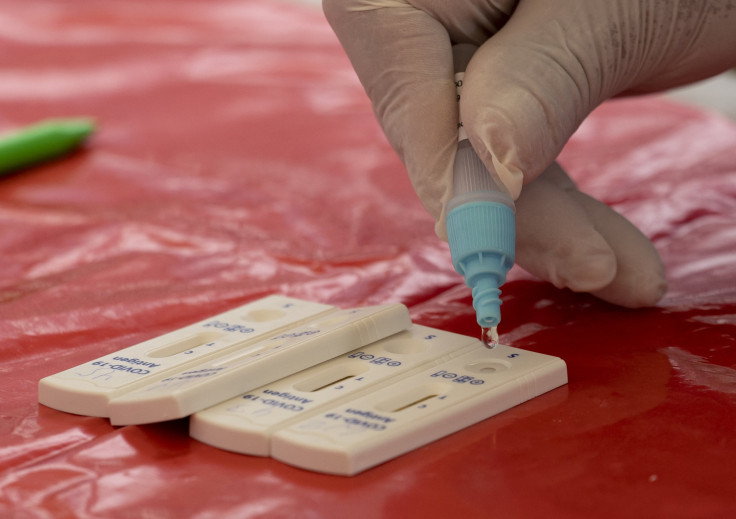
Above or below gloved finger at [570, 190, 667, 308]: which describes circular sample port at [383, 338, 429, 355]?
below

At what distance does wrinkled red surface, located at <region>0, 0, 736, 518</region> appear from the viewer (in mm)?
522

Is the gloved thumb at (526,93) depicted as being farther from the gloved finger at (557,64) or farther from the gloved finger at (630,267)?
the gloved finger at (630,267)

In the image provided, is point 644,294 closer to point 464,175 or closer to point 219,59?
point 464,175

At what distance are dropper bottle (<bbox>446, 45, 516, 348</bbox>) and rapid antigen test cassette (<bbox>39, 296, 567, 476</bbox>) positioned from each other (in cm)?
5

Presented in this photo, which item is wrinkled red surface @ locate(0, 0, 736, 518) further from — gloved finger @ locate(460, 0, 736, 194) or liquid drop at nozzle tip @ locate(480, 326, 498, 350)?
gloved finger @ locate(460, 0, 736, 194)

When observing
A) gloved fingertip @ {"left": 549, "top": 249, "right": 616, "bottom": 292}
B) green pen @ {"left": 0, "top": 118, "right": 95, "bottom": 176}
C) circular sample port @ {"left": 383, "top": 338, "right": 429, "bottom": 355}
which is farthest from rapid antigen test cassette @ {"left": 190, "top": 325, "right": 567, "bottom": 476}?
green pen @ {"left": 0, "top": 118, "right": 95, "bottom": 176}

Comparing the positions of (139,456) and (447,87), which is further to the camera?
(447,87)

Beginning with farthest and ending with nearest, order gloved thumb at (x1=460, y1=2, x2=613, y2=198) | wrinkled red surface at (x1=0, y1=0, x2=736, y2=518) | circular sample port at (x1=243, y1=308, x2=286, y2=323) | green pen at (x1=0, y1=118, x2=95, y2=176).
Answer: green pen at (x1=0, y1=118, x2=95, y2=176) → circular sample port at (x1=243, y1=308, x2=286, y2=323) → gloved thumb at (x1=460, y1=2, x2=613, y2=198) → wrinkled red surface at (x1=0, y1=0, x2=736, y2=518)

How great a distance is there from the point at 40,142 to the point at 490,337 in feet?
2.50

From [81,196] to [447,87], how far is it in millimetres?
566

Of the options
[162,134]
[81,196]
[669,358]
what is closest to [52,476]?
[669,358]

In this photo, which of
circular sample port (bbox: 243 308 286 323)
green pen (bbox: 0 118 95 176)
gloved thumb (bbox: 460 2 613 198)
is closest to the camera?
gloved thumb (bbox: 460 2 613 198)

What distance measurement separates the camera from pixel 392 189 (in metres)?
1.12

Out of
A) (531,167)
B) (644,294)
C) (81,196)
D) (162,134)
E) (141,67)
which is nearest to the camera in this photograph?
(531,167)
